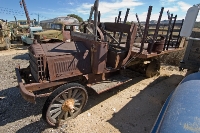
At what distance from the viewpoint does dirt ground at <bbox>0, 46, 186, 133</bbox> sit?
323 centimetres

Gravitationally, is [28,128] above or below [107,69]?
below

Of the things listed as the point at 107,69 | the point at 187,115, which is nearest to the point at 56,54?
the point at 107,69

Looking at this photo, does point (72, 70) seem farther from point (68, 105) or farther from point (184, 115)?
point (184, 115)

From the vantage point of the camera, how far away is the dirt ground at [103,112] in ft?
10.6

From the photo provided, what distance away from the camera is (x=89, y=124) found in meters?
3.36

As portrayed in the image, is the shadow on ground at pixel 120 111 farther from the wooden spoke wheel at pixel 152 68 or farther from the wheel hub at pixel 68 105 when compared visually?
the wooden spoke wheel at pixel 152 68

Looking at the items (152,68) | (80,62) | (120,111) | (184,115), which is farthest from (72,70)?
(152,68)

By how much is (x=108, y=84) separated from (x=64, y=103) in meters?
1.32

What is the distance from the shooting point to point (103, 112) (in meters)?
3.77

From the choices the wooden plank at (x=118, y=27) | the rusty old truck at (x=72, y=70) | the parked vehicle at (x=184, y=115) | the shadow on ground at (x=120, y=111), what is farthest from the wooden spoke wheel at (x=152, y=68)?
the parked vehicle at (x=184, y=115)

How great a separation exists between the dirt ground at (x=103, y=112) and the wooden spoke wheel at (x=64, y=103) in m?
0.19

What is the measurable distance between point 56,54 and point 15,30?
16.7m

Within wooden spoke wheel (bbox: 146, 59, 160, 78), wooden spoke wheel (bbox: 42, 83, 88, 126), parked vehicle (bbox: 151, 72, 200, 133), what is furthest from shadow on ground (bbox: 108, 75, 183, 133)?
parked vehicle (bbox: 151, 72, 200, 133)

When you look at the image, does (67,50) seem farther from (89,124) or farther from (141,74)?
(141,74)
